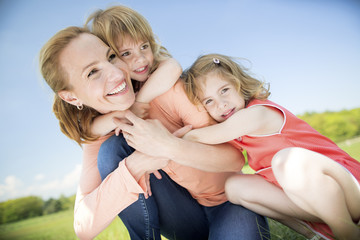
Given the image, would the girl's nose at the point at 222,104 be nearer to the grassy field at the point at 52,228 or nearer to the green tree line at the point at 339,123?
the grassy field at the point at 52,228

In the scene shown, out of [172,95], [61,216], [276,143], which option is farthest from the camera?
[61,216]

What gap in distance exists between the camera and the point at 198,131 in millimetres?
1739

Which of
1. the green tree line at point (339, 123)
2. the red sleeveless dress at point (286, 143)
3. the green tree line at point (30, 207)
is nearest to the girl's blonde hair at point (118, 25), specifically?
the red sleeveless dress at point (286, 143)

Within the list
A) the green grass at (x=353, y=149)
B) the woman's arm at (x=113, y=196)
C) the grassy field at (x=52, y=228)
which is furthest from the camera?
the green grass at (x=353, y=149)

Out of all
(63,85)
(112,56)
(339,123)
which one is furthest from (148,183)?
(339,123)

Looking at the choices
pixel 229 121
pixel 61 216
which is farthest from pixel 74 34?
pixel 61 216

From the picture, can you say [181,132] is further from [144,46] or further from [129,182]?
[144,46]

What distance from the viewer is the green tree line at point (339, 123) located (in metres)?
11.8

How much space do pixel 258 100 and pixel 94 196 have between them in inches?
54.2

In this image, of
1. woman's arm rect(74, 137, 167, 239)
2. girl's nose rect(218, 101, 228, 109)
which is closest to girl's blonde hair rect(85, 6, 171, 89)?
girl's nose rect(218, 101, 228, 109)

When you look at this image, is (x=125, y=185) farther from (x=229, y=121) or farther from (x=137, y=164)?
(x=229, y=121)

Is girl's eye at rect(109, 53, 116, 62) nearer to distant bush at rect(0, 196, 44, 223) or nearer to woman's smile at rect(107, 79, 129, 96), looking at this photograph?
woman's smile at rect(107, 79, 129, 96)

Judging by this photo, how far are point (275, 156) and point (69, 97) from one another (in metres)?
1.48

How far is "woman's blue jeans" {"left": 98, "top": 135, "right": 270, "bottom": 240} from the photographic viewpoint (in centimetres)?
163
